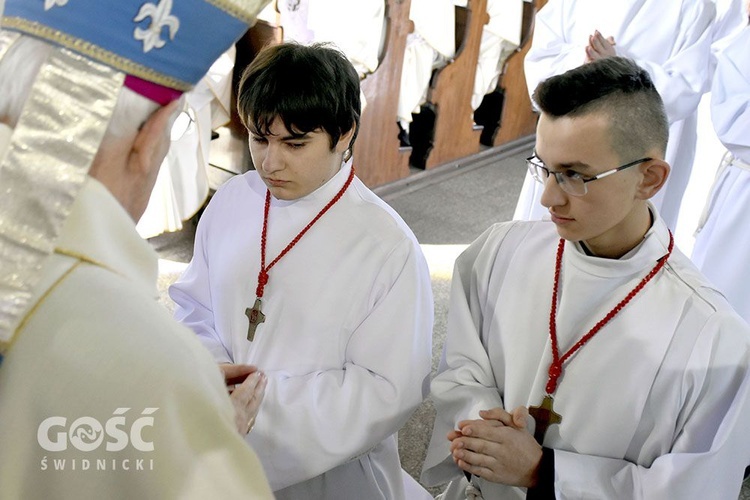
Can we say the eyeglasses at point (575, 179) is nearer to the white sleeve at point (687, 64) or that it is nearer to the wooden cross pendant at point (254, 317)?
the wooden cross pendant at point (254, 317)

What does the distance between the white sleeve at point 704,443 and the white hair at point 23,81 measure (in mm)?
1205

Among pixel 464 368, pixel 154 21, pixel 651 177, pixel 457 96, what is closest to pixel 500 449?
pixel 464 368

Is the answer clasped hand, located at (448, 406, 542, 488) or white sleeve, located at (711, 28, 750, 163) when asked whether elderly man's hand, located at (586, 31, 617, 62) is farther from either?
clasped hand, located at (448, 406, 542, 488)

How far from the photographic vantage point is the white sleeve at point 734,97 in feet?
11.2

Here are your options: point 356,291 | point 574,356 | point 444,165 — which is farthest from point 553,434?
point 444,165

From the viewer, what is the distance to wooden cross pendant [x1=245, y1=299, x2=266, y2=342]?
196 centimetres

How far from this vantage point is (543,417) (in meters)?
1.78

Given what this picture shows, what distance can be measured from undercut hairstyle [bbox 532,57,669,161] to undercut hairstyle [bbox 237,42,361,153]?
0.49m

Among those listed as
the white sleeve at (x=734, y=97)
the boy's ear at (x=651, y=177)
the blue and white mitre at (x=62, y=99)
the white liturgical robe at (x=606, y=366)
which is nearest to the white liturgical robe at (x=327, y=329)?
the white liturgical robe at (x=606, y=366)

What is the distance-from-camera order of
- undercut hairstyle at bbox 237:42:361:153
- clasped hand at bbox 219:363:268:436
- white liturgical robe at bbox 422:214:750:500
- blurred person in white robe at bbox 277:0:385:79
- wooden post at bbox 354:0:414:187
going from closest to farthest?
clasped hand at bbox 219:363:268:436
white liturgical robe at bbox 422:214:750:500
undercut hairstyle at bbox 237:42:361:153
blurred person in white robe at bbox 277:0:385:79
wooden post at bbox 354:0:414:187

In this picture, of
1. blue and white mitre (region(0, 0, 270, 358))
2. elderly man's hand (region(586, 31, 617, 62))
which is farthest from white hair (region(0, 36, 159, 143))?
elderly man's hand (region(586, 31, 617, 62))

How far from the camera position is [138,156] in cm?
94

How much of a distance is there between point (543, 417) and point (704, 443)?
1.14 feet

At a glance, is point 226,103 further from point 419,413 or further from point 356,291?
point 356,291
